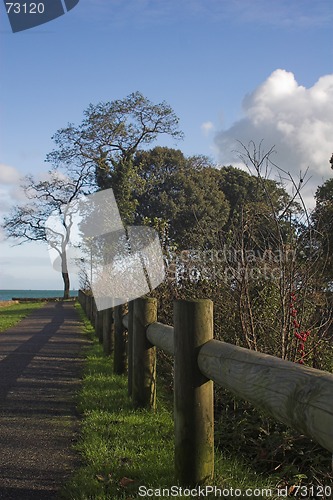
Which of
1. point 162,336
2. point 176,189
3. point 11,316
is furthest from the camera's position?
point 176,189

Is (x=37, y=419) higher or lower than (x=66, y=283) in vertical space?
lower

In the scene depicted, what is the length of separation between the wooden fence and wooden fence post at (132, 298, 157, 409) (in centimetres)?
27

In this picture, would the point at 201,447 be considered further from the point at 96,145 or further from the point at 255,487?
the point at 96,145

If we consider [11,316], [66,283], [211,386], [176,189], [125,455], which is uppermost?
[176,189]

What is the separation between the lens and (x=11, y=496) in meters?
3.37

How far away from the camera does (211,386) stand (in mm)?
3408

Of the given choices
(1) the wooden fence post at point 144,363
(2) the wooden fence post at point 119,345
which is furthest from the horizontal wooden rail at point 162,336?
(2) the wooden fence post at point 119,345

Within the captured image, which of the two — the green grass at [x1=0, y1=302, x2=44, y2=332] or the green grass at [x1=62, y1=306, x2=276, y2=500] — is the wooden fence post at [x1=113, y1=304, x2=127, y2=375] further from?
the green grass at [x1=0, y1=302, x2=44, y2=332]

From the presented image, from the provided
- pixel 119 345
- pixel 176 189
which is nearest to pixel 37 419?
pixel 119 345

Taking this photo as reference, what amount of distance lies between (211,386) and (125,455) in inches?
41.8

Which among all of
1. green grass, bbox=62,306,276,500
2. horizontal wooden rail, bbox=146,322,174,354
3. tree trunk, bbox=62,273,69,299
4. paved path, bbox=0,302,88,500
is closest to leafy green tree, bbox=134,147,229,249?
tree trunk, bbox=62,273,69,299

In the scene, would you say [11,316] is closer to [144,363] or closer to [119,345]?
[119,345]

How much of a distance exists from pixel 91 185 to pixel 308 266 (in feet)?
104

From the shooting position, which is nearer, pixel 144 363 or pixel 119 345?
pixel 144 363
